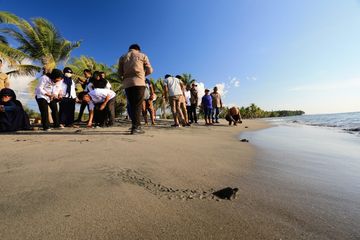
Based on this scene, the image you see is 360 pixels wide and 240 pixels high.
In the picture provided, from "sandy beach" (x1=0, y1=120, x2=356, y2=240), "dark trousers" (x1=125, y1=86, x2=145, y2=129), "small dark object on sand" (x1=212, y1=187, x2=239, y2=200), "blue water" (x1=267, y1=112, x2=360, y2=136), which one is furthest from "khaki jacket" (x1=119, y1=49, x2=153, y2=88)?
"blue water" (x1=267, y1=112, x2=360, y2=136)

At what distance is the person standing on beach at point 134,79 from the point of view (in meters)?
4.66

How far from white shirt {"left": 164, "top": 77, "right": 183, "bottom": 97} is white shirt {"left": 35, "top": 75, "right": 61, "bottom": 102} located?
10.8 feet

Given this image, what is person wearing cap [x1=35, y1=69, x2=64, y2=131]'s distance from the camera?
5336 millimetres

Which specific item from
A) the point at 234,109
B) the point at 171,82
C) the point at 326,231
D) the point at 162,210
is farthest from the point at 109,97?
the point at 234,109

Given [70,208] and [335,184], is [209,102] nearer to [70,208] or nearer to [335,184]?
[335,184]

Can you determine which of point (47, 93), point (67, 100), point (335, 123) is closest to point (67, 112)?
point (67, 100)

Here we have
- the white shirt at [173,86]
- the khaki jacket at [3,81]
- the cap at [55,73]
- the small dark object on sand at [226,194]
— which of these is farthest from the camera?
the white shirt at [173,86]

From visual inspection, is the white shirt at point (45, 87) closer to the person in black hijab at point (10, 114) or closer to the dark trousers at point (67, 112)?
the person in black hijab at point (10, 114)

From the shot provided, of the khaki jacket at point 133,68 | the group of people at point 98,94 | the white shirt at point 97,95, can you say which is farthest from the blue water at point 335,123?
the white shirt at point 97,95

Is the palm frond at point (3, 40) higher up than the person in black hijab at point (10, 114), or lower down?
higher up

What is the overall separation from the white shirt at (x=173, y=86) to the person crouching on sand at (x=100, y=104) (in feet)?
6.57

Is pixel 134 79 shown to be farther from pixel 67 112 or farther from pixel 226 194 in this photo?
pixel 226 194

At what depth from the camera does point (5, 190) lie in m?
1.49

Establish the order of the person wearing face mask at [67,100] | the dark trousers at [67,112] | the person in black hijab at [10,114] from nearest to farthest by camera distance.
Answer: the person in black hijab at [10,114]
the person wearing face mask at [67,100]
the dark trousers at [67,112]
